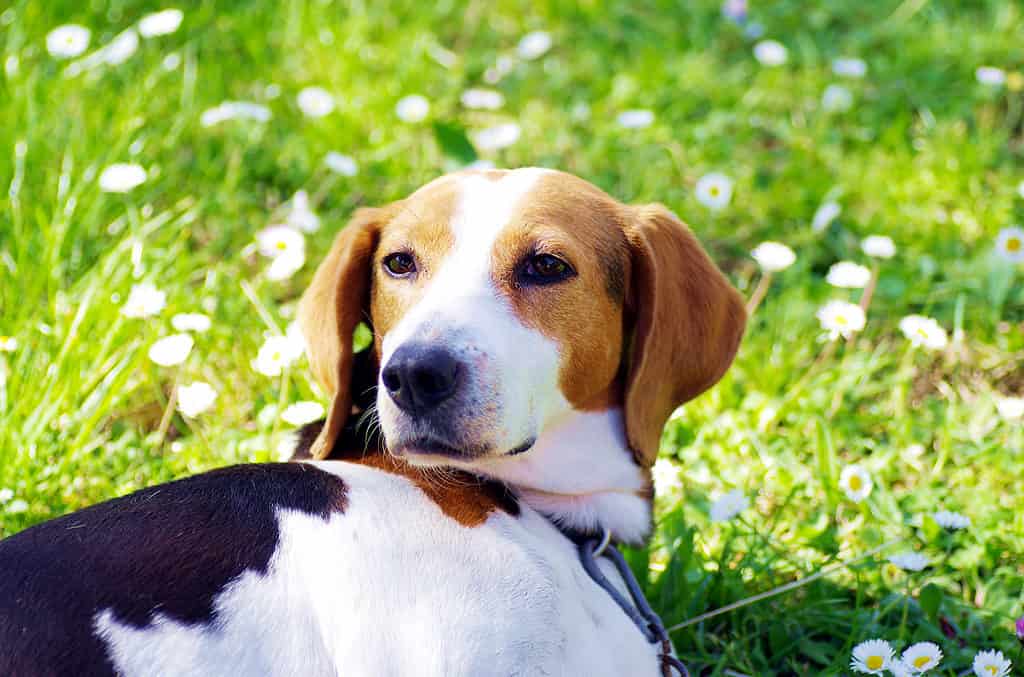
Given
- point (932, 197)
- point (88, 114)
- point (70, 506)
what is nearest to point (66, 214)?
point (88, 114)

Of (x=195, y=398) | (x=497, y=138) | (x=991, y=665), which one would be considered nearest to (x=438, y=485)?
(x=195, y=398)

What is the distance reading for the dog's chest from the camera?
2.38 m

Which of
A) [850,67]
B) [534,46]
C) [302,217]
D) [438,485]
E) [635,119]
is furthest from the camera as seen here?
[534,46]

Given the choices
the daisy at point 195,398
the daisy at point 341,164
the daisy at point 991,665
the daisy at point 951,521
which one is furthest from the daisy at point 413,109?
the daisy at point 991,665

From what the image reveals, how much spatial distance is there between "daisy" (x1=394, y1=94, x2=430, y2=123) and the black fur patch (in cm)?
313

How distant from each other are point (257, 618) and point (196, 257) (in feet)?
8.24

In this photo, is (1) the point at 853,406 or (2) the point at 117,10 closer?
(1) the point at 853,406

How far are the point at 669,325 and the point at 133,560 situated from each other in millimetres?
1421

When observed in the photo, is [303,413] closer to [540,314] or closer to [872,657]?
[540,314]

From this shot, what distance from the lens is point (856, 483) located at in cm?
358

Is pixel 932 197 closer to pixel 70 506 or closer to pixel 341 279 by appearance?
pixel 341 279

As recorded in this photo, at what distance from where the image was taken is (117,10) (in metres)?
5.84

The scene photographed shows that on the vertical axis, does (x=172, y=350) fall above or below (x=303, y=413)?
above

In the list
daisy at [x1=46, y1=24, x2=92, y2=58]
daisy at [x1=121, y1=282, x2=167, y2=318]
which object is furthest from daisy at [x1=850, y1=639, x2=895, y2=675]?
daisy at [x1=46, y1=24, x2=92, y2=58]
